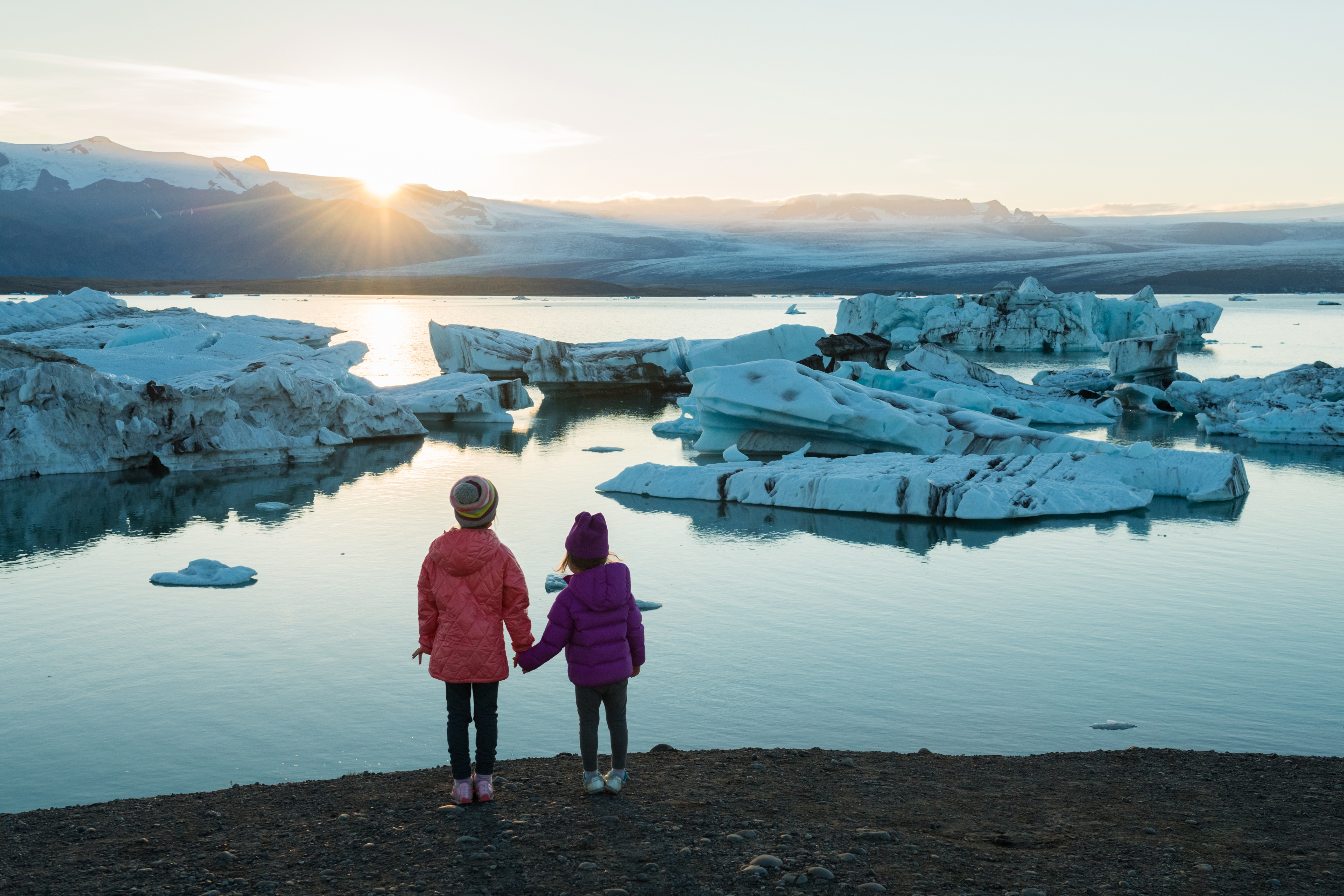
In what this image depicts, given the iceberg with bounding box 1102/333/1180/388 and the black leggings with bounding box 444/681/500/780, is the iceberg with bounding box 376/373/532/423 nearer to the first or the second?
the iceberg with bounding box 1102/333/1180/388

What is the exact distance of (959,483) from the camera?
36.6 feet

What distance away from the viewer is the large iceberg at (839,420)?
1373 centimetres

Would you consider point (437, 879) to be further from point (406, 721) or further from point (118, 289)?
point (118, 289)

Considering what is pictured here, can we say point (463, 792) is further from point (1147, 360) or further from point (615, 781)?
point (1147, 360)

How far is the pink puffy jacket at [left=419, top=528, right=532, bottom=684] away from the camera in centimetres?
374

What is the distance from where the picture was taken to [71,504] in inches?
465

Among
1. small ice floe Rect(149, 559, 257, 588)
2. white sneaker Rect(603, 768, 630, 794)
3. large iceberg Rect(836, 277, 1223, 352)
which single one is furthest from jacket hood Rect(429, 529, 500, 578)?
large iceberg Rect(836, 277, 1223, 352)

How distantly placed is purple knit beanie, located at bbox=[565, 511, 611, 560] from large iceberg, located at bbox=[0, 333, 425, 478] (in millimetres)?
11254

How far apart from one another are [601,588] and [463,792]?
0.84 metres

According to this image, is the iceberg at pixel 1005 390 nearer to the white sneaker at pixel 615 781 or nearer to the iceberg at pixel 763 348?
the iceberg at pixel 763 348

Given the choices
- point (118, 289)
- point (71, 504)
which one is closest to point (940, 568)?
point (71, 504)

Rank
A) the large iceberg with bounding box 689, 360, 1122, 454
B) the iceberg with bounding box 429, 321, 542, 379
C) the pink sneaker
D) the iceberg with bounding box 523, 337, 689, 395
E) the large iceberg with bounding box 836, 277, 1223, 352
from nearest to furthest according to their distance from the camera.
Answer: the pink sneaker, the large iceberg with bounding box 689, 360, 1122, 454, the iceberg with bounding box 523, 337, 689, 395, the iceberg with bounding box 429, 321, 542, 379, the large iceberg with bounding box 836, 277, 1223, 352

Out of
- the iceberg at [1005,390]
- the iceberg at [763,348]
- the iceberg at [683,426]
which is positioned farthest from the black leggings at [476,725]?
the iceberg at [763,348]

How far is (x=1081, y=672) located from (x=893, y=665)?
41.0 inches
